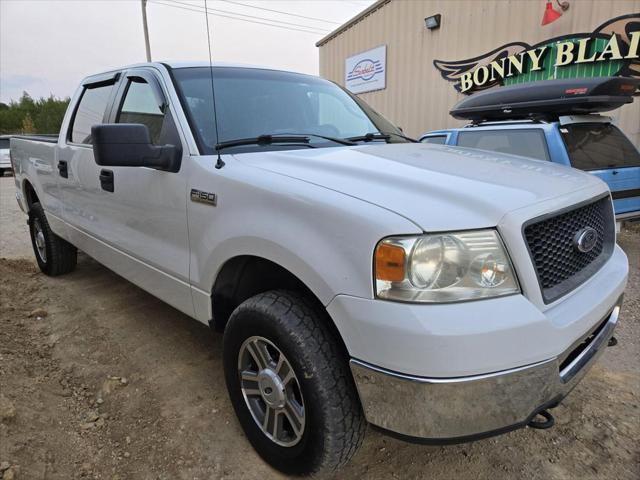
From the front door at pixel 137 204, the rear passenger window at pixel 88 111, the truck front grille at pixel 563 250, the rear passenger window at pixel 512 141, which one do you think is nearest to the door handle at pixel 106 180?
the front door at pixel 137 204

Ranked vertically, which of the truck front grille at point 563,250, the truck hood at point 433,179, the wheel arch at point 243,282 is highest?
the truck hood at point 433,179

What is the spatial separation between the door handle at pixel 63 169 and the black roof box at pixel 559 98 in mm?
5141

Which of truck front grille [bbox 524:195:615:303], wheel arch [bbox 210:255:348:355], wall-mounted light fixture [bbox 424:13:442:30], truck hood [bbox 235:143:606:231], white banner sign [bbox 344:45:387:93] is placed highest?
wall-mounted light fixture [bbox 424:13:442:30]

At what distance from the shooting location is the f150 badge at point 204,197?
2127mm

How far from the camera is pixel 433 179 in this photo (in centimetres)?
182

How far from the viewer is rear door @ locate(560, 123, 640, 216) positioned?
17.1 feet

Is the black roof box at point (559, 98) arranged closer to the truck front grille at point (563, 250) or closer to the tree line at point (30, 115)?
the truck front grille at point (563, 250)

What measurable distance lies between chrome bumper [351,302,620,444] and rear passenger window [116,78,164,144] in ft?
6.05

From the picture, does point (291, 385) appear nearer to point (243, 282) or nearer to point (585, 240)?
point (243, 282)

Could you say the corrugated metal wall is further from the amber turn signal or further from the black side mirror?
the black side mirror

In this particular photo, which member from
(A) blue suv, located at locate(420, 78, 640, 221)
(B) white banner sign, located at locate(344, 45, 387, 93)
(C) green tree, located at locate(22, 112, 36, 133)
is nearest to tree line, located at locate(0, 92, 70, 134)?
(C) green tree, located at locate(22, 112, 36, 133)

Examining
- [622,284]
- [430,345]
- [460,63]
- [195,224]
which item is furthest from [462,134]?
[430,345]

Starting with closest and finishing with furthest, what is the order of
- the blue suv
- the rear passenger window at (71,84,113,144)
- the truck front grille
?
the truck front grille < the rear passenger window at (71,84,113,144) < the blue suv

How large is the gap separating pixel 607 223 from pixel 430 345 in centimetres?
149
